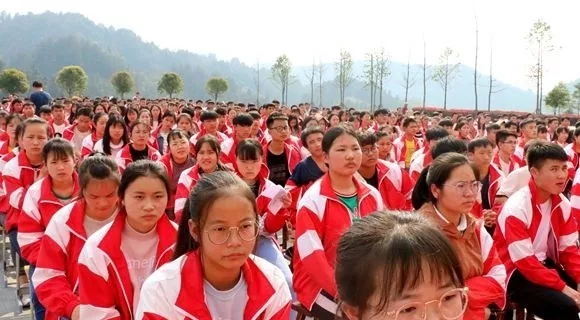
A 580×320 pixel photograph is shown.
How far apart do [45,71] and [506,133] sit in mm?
103138

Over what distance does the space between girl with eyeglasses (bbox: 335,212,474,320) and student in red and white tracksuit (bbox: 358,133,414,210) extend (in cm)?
298

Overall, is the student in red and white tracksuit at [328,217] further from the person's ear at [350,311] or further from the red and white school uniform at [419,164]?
the red and white school uniform at [419,164]

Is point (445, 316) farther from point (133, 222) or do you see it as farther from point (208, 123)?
point (208, 123)

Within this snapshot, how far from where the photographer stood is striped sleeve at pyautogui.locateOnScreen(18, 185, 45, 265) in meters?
3.15

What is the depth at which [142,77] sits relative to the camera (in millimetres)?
107562

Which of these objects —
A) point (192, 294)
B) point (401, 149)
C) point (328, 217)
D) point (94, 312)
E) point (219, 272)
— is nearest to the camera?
point (192, 294)

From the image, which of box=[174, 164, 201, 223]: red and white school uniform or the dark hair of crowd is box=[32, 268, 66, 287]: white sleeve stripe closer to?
the dark hair of crowd

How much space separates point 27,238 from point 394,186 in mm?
2555

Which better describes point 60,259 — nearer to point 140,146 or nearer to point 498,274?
point 498,274

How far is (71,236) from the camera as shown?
8.96ft

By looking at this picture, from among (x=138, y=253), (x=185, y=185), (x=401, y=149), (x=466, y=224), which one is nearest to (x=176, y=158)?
(x=185, y=185)

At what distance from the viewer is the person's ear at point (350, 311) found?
1262 mm

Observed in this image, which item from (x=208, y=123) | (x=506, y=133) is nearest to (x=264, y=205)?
(x=506, y=133)

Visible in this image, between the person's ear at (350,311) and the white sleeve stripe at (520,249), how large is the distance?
229 cm
